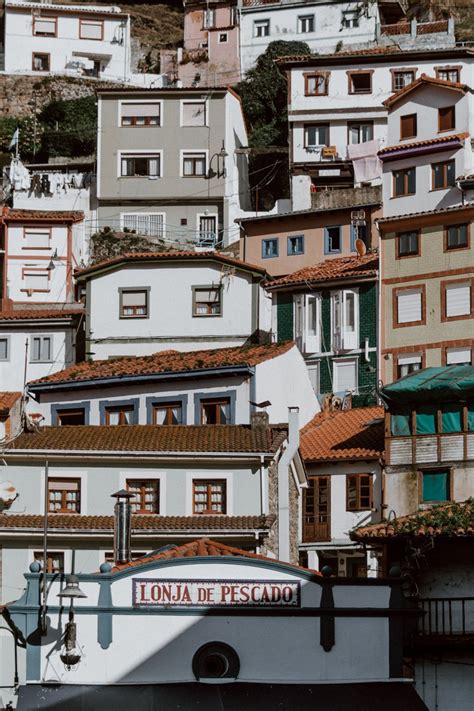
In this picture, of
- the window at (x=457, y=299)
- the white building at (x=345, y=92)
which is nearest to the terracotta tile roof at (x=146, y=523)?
the window at (x=457, y=299)

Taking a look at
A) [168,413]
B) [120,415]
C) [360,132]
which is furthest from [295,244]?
[168,413]

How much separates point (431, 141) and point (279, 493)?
27788 mm

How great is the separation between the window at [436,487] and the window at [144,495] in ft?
26.9

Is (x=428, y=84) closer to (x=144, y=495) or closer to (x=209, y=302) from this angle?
(x=209, y=302)

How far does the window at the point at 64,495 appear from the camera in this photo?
2112 inches

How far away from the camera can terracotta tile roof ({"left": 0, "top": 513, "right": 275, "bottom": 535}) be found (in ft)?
170

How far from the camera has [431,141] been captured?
77.2 metres

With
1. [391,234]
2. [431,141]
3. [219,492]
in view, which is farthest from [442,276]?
[219,492]

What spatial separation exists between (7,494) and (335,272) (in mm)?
24007

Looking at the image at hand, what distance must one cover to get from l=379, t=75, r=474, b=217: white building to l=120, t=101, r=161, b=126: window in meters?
17.6

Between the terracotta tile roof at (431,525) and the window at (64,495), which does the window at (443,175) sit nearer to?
the window at (64,495)

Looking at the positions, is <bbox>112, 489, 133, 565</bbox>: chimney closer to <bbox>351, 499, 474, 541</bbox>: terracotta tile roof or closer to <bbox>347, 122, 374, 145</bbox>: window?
<bbox>351, 499, 474, 541</bbox>: terracotta tile roof

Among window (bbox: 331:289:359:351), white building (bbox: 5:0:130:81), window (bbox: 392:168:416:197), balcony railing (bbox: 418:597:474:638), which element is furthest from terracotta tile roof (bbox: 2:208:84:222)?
balcony railing (bbox: 418:597:474:638)

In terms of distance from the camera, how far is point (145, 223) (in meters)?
92.4
